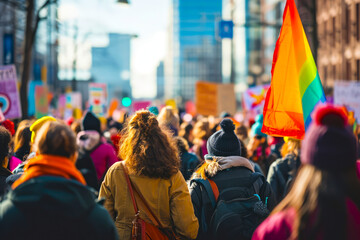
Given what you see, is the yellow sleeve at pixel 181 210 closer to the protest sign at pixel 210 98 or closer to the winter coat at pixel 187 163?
the winter coat at pixel 187 163

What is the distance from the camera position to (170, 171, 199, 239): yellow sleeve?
155 inches

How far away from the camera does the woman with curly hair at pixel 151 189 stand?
13.0 ft

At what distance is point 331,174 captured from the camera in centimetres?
251

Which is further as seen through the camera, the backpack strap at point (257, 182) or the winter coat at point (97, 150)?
the winter coat at point (97, 150)

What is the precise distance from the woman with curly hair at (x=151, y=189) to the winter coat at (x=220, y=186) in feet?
0.77

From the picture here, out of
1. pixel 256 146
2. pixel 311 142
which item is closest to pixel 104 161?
pixel 256 146

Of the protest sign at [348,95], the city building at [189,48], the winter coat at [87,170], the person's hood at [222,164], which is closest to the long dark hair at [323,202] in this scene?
the person's hood at [222,164]

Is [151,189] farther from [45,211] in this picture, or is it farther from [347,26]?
[347,26]

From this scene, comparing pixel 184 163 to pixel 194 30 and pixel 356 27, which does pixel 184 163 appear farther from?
pixel 194 30

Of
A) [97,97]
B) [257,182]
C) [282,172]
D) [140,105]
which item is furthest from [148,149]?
[97,97]

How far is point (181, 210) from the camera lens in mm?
3938

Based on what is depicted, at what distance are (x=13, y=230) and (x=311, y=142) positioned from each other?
157cm

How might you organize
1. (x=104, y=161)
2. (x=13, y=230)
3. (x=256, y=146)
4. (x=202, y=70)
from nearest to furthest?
1. (x=13, y=230)
2. (x=104, y=161)
3. (x=256, y=146)
4. (x=202, y=70)

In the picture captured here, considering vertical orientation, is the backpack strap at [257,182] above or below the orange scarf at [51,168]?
below
